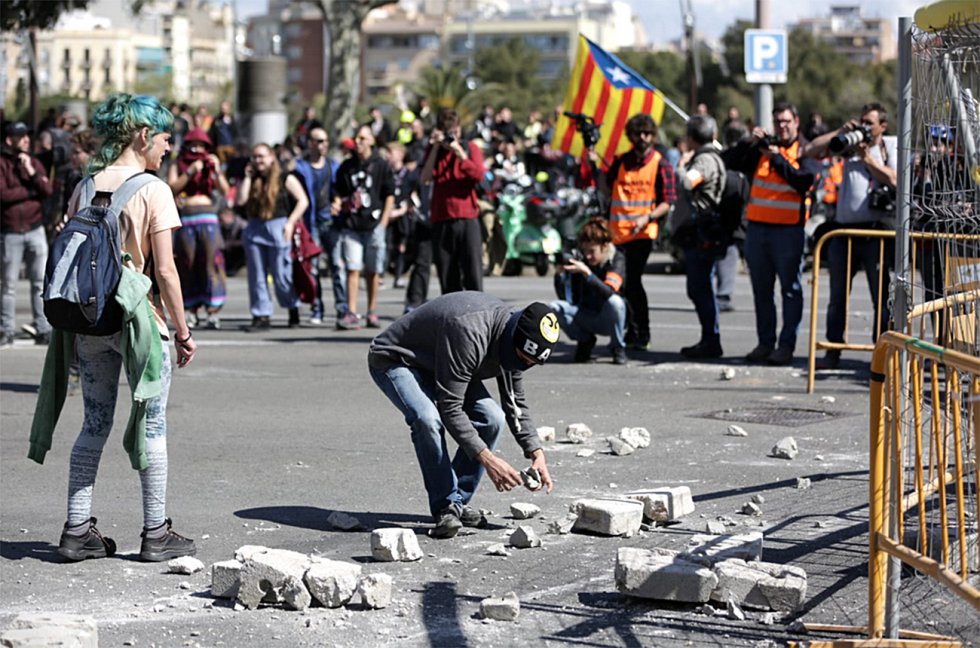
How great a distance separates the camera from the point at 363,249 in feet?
52.3

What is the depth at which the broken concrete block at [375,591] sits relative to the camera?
605 centimetres

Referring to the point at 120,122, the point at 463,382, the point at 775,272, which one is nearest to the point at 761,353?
the point at 775,272

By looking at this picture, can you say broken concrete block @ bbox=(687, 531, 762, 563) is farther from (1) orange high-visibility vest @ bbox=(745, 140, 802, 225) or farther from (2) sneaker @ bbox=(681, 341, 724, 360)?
(2) sneaker @ bbox=(681, 341, 724, 360)

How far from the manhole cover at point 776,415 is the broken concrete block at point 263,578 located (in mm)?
4959

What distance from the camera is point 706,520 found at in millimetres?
7520

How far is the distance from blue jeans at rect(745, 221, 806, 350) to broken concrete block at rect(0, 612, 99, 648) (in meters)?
8.23

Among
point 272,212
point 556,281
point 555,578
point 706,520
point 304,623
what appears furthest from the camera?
point 272,212

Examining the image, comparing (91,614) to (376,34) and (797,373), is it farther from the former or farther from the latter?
(376,34)

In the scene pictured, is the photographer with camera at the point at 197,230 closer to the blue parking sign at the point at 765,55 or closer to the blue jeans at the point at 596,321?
the blue jeans at the point at 596,321

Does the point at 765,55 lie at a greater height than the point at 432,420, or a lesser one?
greater

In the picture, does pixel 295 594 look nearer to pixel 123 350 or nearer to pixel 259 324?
pixel 123 350

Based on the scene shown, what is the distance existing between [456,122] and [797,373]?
373 centimetres

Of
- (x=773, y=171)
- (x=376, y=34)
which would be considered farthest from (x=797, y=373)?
(x=376, y=34)

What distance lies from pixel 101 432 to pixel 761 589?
2810mm
